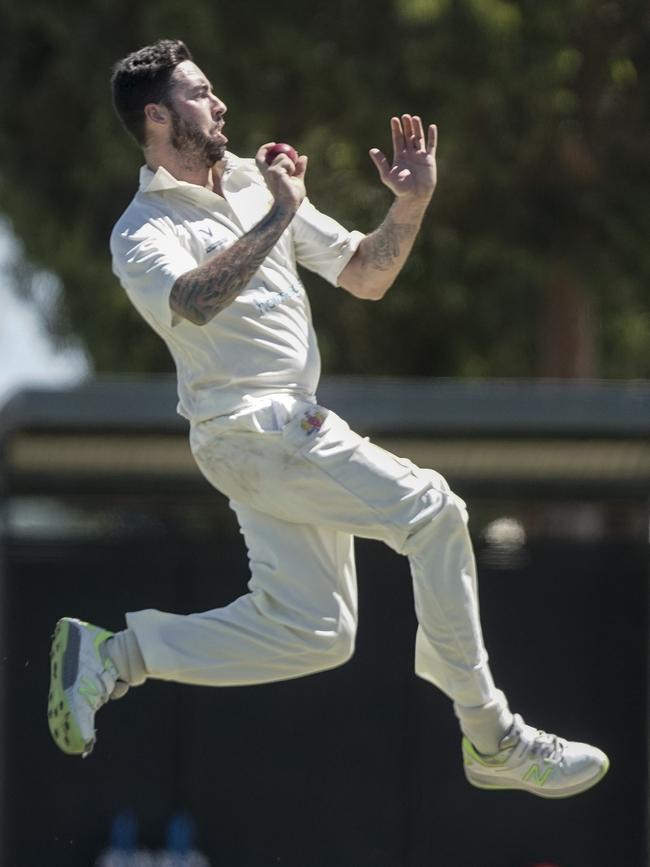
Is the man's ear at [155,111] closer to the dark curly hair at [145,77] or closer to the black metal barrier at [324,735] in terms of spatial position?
the dark curly hair at [145,77]

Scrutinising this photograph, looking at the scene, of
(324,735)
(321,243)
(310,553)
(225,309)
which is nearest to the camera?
(225,309)

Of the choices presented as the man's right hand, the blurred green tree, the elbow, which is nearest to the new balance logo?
the elbow

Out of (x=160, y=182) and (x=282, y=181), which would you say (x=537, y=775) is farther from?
(x=160, y=182)

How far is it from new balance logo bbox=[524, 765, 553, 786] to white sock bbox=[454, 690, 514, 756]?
119 mm

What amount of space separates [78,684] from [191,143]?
1574 millimetres

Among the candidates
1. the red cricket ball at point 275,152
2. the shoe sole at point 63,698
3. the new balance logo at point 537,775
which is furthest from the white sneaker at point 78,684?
the red cricket ball at point 275,152

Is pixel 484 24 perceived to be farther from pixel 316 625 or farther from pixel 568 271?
pixel 316 625

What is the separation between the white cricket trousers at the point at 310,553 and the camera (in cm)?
621

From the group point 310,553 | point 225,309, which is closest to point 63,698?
point 310,553

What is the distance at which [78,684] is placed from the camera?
6.32m

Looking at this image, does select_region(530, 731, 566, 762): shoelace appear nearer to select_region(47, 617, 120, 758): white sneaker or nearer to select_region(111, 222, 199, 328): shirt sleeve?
select_region(47, 617, 120, 758): white sneaker

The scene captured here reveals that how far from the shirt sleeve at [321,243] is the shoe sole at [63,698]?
1.29 metres

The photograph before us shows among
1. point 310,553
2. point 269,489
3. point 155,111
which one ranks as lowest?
point 310,553

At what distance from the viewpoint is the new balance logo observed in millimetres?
6387
